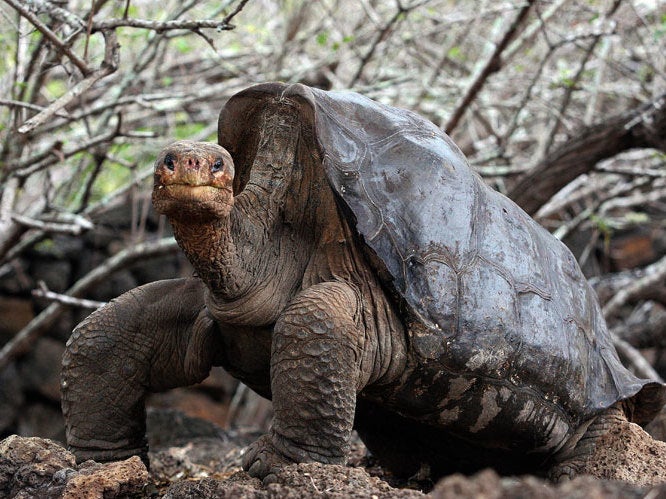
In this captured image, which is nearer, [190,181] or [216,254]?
[190,181]

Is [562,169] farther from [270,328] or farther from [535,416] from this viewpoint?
[270,328]

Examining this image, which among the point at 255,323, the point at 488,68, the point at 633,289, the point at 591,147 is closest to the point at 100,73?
the point at 255,323

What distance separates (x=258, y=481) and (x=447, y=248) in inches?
39.1

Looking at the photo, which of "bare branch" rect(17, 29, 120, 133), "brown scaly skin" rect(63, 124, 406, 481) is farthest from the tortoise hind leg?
"bare branch" rect(17, 29, 120, 133)

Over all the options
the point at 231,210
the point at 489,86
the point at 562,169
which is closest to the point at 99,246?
the point at 489,86

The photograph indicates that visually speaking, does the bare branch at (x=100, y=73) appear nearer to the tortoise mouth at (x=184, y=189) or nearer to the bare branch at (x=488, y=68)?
the tortoise mouth at (x=184, y=189)

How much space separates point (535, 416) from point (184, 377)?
1300mm

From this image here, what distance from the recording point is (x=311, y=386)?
2508mm

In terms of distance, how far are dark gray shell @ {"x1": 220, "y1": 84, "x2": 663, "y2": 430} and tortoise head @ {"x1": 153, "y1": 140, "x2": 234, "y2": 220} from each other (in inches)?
19.2

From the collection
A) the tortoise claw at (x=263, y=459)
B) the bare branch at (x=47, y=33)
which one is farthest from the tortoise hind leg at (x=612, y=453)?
the bare branch at (x=47, y=33)

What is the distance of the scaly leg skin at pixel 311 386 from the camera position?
8.24 ft

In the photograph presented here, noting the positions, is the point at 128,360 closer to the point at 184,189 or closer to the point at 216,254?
the point at 216,254

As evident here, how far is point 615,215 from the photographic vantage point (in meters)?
10.2

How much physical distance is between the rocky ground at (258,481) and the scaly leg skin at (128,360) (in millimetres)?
269
